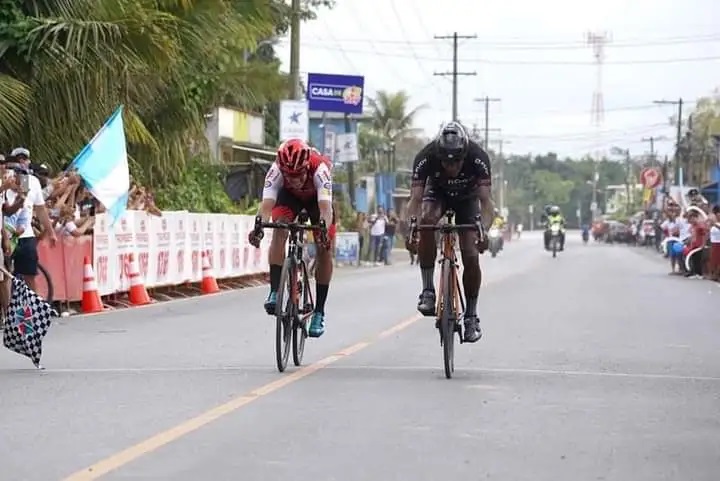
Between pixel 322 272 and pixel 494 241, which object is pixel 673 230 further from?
pixel 322 272

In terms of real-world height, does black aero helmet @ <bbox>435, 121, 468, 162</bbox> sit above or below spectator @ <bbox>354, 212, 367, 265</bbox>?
above

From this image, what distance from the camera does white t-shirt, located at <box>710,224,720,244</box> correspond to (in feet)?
96.5

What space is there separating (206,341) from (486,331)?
317cm

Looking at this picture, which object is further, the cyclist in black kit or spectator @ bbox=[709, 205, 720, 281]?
spectator @ bbox=[709, 205, 720, 281]

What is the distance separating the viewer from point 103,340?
14547 millimetres

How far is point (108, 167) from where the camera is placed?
1955 cm

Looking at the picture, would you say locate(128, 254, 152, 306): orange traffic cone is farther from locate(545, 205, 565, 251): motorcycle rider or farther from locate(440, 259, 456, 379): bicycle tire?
locate(545, 205, 565, 251): motorcycle rider

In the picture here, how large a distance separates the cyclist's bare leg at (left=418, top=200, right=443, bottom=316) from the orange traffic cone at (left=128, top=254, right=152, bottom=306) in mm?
10497

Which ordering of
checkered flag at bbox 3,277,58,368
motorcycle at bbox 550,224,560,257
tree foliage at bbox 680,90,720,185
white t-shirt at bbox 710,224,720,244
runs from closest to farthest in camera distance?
checkered flag at bbox 3,277,58,368 → white t-shirt at bbox 710,224,720,244 → motorcycle at bbox 550,224,560,257 → tree foliage at bbox 680,90,720,185

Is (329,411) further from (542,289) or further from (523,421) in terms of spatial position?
(542,289)

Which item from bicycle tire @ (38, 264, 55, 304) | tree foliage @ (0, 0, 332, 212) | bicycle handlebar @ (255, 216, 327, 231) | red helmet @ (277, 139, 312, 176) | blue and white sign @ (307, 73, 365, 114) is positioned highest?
blue and white sign @ (307, 73, 365, 114)

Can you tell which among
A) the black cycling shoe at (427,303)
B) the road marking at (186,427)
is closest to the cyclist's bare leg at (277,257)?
the road marking at (186,427)

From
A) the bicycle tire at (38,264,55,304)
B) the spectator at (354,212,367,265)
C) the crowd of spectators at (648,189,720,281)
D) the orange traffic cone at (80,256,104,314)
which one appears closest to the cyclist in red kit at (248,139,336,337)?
the bicycle tire at (38,264,55,304)

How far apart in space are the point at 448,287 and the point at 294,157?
1.54 meters
